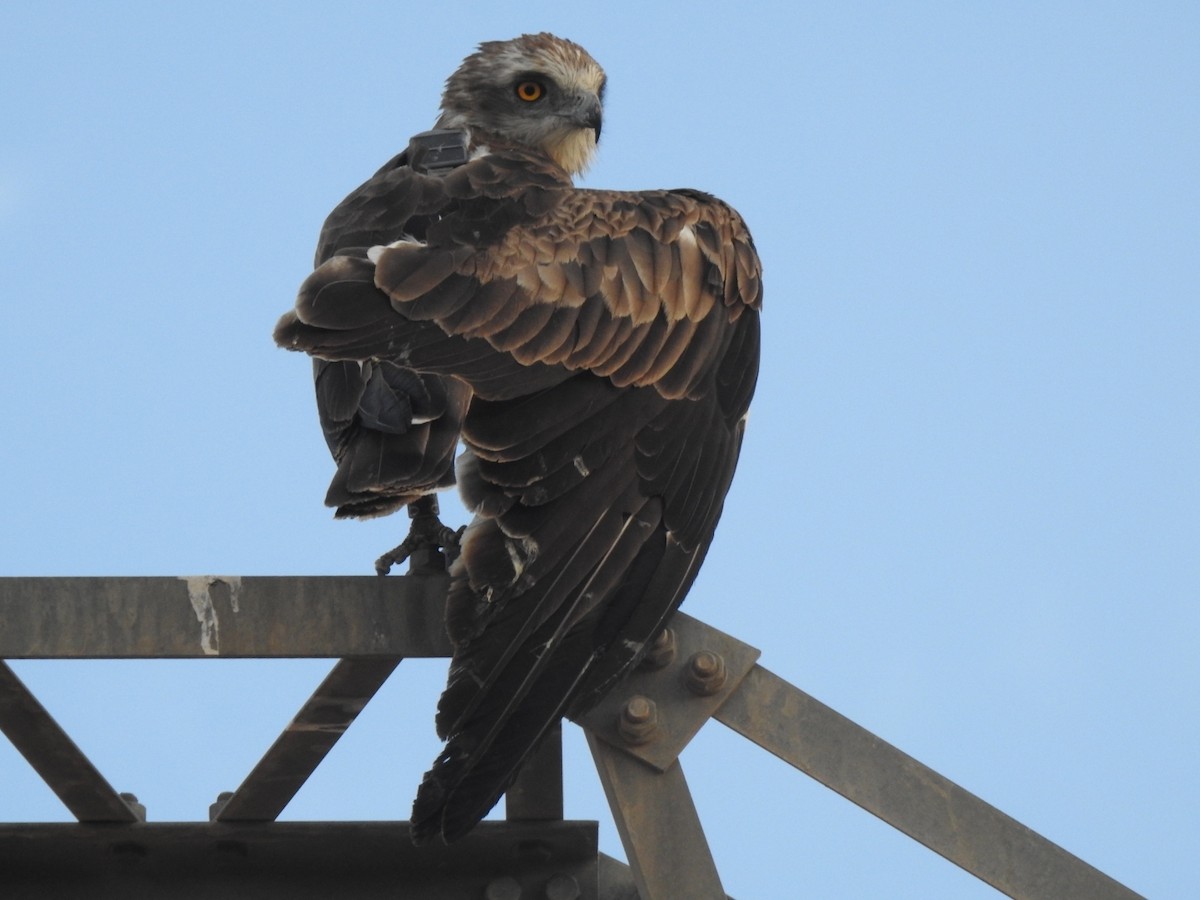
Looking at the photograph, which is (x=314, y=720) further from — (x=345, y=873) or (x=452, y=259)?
(x=452, y=259)

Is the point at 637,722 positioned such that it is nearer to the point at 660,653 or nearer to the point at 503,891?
the point at 660,653

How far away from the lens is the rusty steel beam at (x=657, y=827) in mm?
3350

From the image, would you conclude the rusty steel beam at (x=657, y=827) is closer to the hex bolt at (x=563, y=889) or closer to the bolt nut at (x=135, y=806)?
the hex bolt at (x=563, y=889)

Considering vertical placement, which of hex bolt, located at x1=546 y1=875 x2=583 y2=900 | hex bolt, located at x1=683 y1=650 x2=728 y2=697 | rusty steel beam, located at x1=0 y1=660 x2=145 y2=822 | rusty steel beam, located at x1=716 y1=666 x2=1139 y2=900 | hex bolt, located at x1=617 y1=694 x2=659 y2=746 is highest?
rusty steel beam, located at x1=0 y1=660 x2=145 y2=822

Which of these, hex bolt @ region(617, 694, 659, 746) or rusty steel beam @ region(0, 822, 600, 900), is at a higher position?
rusty steel beam @ region(0, 822, 600, 900)

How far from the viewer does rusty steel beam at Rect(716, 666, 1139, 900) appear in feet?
11.4

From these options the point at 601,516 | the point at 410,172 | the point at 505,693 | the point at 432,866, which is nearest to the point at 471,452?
the point at 601,516

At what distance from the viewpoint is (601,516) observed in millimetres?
3836

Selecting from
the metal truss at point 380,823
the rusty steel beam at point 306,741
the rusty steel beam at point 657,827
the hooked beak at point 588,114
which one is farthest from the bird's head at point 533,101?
the rusty steel beam at point 657,827

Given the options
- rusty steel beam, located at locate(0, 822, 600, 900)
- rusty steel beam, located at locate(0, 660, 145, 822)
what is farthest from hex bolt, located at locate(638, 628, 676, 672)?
rusty steel beam, located at locate(0, 660, 145, 822)

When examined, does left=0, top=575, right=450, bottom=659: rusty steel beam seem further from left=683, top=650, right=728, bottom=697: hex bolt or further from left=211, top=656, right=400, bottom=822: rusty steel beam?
left=683, top=650, right=728, bottom=697: hex bolt

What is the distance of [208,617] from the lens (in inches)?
132

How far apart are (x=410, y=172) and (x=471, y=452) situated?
53.9 inches

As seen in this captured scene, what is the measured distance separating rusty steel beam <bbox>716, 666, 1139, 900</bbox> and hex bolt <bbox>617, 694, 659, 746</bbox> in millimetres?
233
